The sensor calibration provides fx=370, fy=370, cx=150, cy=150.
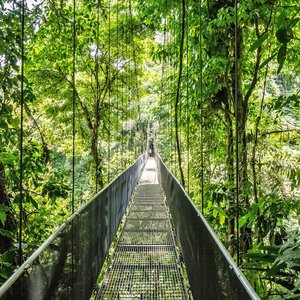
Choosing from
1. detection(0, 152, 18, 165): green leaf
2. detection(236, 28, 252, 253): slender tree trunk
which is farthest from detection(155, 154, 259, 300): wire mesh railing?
detection(236, 28, 252, 253): slender tree trunk

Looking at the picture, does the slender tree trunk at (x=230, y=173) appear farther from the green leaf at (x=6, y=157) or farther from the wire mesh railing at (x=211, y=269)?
the green leaf at (x=6, y=157)

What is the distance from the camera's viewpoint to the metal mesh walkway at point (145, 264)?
231 centimetres

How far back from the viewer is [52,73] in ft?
26.6

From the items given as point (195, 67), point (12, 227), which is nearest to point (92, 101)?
point (195, 67)

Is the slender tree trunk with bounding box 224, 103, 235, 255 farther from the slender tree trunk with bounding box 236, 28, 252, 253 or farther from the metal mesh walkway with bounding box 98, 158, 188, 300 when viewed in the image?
the metal mesh walkway with bounding box 98, 158, 188, 300

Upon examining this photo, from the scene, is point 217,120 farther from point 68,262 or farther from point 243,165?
point 68,262

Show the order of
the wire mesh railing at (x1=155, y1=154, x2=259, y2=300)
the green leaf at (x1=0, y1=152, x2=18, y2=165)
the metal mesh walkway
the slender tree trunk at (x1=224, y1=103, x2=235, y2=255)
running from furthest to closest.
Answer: the slender tree trunk at (x1=224, y1=103, x2=235, y2=255) → the metal mesh walkway → the green leaf at (x1=0, y1=152, x2=18, y2=165) → the wire mesh railing at (x1=155, y1=154, x2=259, y2=300)

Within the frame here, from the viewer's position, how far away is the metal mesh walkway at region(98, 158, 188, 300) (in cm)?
231

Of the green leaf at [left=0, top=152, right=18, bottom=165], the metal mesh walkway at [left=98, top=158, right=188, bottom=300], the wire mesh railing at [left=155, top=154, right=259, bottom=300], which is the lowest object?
the metal mesh walkway at [left=98, top=158, right=188, bottom=300]

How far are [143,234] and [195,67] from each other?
1.72m

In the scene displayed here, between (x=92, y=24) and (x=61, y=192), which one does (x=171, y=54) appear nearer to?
(x=92, y=24)

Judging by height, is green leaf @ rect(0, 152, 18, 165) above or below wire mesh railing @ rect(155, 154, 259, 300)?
above

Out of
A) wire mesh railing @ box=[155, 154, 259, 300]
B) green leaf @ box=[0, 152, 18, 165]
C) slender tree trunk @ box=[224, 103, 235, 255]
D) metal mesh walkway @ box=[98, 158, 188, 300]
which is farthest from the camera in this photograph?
slender tree trunk @ box=[224, 103, 235, 255]

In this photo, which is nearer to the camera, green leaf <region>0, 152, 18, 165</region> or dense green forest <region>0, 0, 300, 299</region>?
dense green forest <region>0, 0, 300, 299</region>
